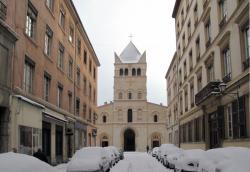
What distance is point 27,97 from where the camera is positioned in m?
20.1

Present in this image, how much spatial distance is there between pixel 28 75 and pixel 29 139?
366cm

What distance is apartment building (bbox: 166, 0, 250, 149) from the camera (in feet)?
60.0

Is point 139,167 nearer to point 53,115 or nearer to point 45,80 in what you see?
point 53,115

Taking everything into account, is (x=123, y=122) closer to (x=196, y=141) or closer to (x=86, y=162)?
(x=196, y=141)

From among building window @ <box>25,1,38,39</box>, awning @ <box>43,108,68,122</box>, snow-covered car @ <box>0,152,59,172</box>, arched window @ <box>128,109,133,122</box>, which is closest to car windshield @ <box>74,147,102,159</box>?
awning @ <box>43,108,68,122</box>

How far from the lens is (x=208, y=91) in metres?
22.6

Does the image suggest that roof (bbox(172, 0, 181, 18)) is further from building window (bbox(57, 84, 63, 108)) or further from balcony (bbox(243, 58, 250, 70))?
balcony (bbox(243, 58, 250, 70))

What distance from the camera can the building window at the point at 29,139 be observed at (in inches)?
746

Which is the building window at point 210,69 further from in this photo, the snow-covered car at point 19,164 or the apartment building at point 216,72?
the snow-covered car at point 19,164

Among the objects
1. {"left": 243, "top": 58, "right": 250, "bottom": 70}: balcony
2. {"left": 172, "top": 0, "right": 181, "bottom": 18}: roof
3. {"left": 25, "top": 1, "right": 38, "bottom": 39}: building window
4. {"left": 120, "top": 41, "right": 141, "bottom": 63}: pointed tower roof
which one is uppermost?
{"left": 120, "top": 41, "right": 141, "bottom": 63}: pointed tower roof

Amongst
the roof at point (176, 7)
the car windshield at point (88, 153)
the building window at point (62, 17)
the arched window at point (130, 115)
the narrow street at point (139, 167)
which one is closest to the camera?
the car windshield at point (88, 153)

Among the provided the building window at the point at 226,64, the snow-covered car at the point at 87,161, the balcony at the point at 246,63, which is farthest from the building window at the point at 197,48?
the snow-covered car at the point at 87,161

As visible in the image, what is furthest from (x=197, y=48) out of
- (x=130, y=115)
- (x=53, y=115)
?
(x=130, y=115)

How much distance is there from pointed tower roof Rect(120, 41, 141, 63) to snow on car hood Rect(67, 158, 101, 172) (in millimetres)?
63722
